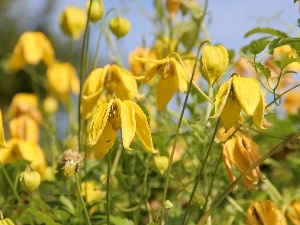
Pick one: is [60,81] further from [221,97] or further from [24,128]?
[221,97]

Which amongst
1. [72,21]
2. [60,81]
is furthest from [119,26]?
[60,81]

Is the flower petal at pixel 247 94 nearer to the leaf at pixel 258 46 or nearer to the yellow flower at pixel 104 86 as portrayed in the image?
the leaf at pixel 258 46

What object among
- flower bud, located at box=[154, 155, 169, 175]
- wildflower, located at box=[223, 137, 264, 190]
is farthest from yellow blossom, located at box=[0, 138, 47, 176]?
wildflower, located at box=[223, 137, 264, 190]

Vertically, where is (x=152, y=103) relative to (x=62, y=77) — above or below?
above

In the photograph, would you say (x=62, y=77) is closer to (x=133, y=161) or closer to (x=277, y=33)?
(x=133, y=161)

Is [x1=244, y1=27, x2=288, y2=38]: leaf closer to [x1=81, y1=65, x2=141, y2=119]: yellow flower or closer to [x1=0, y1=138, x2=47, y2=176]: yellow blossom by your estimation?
[x1=81, y1=65, x2=141, y2=119]: yellow flower

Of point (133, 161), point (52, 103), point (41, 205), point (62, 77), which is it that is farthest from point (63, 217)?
point (62, 77)
